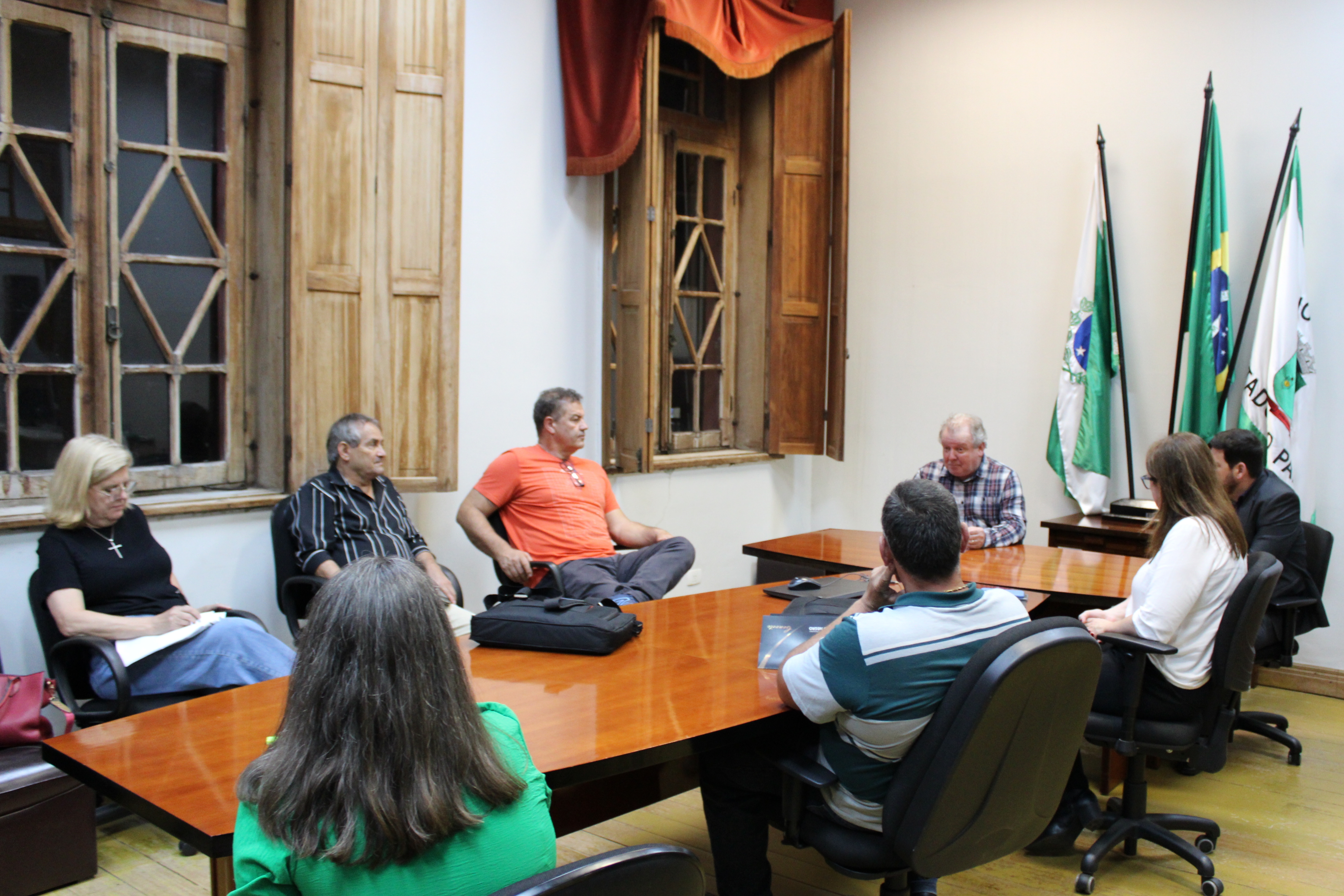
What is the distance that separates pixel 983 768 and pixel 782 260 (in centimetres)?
412

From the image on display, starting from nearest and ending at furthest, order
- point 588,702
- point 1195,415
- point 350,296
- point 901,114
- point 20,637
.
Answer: point 588,702 → point 20,637 → point 350,296 → point 1195,415 → point 901,114

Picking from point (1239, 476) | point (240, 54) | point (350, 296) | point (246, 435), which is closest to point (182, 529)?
point (246, 435)

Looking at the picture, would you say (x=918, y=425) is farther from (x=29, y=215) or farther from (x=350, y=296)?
(x=29, y=215)

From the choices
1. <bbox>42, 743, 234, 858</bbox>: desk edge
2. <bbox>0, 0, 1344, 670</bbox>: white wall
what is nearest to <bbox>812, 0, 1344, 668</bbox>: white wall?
<bbox>0, 0, 1344, 670</bbox>: white wall

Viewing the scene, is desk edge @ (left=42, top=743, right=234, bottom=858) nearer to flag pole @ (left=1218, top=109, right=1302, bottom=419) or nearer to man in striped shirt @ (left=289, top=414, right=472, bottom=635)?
man in striped shirt @ (left=289, top=414, right=472, bottom=635)

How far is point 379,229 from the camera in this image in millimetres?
3875

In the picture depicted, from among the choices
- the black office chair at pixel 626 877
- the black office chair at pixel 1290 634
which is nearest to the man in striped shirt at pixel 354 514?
the black office chair at pixel 626 877

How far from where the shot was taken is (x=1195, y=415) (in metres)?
4.92

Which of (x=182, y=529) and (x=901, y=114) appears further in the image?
(x=901, y=114)

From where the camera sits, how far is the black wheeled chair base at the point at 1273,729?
386cm

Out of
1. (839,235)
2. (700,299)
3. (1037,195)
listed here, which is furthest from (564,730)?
(1037,195)

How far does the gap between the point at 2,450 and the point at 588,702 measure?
7.86 feet

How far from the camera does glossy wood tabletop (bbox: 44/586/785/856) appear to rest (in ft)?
5.43

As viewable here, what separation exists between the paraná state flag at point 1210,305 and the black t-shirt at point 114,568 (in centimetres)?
434
